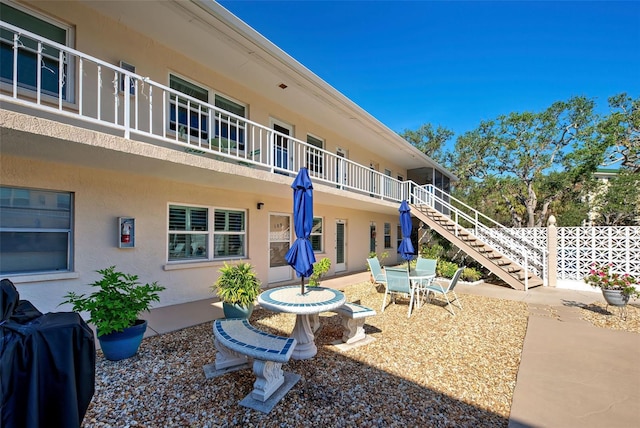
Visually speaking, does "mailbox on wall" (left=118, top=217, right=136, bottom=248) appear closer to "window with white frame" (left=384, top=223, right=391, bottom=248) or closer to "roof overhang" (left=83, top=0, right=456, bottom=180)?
"roof overhang" (left=83, top=0, right=456, bottom=180)

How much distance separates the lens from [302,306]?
405cm

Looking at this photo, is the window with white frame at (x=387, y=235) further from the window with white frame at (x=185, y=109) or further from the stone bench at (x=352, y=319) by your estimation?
the stone bench at (x=352, y=319)

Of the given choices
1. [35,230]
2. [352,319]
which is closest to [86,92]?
[35,230]

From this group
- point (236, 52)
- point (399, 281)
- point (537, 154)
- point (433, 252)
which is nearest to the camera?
point (399, 281)

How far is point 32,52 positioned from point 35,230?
10.0 ft

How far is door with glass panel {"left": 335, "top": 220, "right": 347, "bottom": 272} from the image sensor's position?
41.8ft

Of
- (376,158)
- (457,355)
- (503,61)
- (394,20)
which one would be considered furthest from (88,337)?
(503,61)

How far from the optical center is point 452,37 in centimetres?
1170

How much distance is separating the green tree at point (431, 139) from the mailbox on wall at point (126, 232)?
3009 cm

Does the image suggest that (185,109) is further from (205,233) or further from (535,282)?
(535,282)

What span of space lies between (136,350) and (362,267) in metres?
10.8

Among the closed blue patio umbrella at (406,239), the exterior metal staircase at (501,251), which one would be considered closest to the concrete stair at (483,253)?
the exterior metal staircase at (501,251)

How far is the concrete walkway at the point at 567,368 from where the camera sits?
310 cm

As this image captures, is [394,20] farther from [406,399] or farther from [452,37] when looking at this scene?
[406,399]
